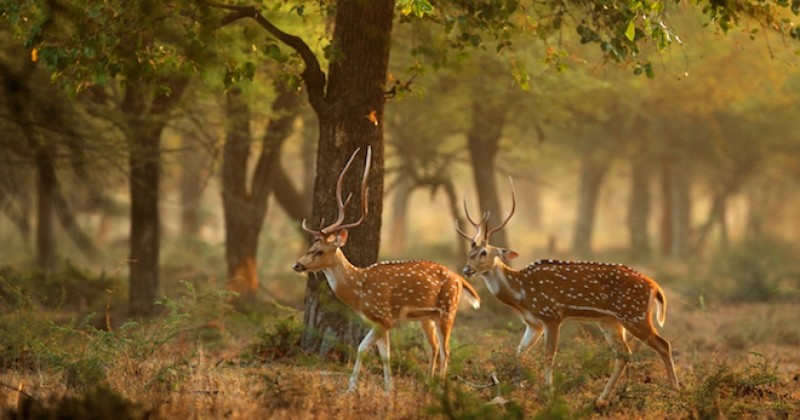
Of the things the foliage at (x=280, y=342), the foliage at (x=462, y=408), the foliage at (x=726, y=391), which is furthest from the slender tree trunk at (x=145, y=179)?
the foliage at (x=726, y=391)

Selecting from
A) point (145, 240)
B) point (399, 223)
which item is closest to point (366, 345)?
point (145, 240)

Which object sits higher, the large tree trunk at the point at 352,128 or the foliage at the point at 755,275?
the large tree trunk at the point at 352,128

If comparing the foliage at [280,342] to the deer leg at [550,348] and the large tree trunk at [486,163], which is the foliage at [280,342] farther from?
the large tree trunk at [486,163]

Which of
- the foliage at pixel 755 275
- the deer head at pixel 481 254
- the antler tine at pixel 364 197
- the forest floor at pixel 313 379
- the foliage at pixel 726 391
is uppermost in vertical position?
the antler tine at pixel 364 197

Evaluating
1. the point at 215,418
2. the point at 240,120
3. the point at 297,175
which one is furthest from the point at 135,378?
the point at 297,175

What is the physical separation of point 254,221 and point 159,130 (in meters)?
3.53

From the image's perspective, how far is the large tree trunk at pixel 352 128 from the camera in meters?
11.1

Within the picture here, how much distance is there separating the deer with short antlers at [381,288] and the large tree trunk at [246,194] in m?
6.91

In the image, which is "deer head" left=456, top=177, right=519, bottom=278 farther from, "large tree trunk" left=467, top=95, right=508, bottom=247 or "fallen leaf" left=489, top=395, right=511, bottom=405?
"large tree trunk" left=467, top=95, right=508, bottom=247

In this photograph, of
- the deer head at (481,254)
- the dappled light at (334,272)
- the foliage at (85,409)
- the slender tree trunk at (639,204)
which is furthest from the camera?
the slender tree trunk at (639,204)

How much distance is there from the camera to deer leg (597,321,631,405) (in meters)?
9.73

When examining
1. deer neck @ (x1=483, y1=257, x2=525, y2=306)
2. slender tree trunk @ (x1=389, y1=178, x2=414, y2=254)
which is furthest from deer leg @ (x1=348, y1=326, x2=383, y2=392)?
slender tree trunk @ (x1=389, y1=178, x2=414, y2=254)

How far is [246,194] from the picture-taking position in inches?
707

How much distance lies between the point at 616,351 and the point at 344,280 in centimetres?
261
